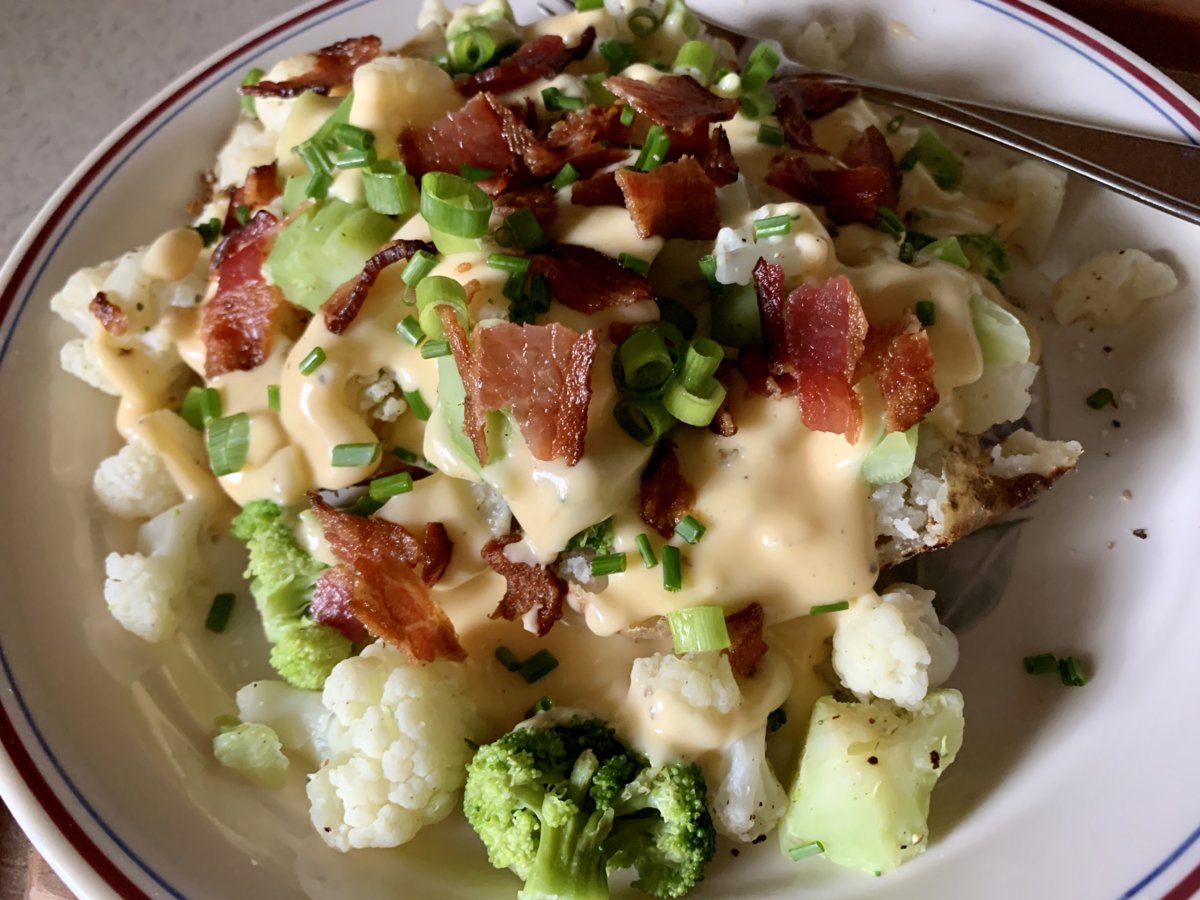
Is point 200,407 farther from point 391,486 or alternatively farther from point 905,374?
point 905,374

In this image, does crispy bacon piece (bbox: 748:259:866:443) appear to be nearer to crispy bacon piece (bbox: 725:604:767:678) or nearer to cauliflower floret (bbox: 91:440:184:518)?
crispy bacon piece (bbox: 725:604:767:678)

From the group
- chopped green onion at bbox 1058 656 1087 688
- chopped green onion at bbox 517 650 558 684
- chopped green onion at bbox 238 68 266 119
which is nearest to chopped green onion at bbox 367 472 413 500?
chopped green onion at bbox 517 650 558 684

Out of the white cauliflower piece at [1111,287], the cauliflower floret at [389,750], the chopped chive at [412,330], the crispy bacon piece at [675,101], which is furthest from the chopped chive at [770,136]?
the cauliflower floret at [389,750]

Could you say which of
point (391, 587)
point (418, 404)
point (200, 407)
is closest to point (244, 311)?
point (200, 407)

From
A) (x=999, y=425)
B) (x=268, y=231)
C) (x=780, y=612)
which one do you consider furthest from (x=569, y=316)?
(x=999, y=425)

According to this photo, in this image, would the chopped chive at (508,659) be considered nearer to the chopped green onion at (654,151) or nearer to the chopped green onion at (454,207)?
the chopped green onion at (454,207)

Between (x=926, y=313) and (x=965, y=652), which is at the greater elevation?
(x=926, y=313)

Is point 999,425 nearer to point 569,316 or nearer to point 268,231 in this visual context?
point 569,316
